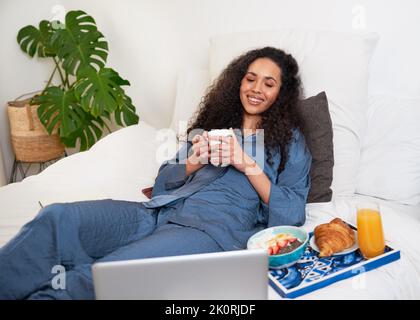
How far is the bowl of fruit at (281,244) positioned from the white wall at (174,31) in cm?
95

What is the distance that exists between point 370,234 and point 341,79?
76 centimetres

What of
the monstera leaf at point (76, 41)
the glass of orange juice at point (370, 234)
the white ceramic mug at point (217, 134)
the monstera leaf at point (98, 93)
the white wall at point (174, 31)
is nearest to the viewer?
the glass of orange juice at point (370, 234)

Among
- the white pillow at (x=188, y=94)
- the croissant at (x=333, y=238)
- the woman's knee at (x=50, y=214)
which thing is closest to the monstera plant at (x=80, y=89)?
the white pillow at (x=188, y=94)

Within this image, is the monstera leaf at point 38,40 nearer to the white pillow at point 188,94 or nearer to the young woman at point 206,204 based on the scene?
the white pillow at point 188,94

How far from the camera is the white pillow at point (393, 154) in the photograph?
176 cm

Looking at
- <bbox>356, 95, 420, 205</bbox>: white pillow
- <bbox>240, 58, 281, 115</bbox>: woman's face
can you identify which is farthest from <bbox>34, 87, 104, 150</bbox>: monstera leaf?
<bbox>356, 95, 420, 205</bbox>: white pillow

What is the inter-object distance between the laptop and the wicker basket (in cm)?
201

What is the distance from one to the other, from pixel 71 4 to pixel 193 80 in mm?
1090

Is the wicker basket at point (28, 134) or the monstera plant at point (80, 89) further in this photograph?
the wicker basket at point (28, 134)

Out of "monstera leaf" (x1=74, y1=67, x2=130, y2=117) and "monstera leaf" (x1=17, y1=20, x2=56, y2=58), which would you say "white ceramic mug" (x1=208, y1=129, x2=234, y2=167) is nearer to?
"monstera leaf" (x1=74, y1=67, x2=130, y2=117)

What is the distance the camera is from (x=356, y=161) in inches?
71.6

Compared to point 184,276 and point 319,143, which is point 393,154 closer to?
point 319,143
